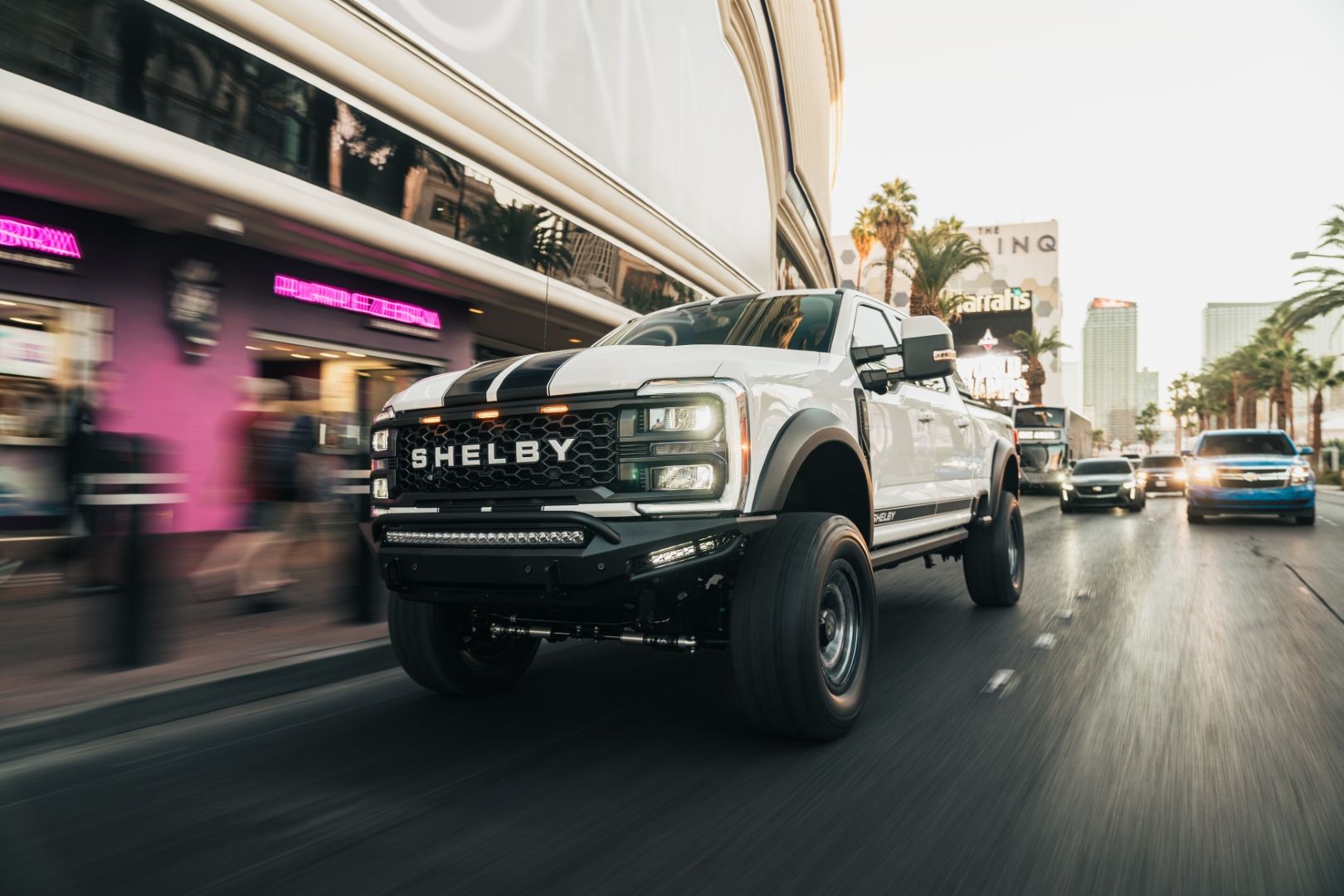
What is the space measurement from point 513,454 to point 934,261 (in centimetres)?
3930

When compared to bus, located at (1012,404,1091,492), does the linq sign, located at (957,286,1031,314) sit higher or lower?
higher

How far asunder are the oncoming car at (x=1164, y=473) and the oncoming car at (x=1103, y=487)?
9.63 meters

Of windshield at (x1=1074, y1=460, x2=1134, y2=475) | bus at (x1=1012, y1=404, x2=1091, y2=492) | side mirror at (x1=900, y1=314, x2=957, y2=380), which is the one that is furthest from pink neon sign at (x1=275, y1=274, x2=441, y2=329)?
bus at (x1=1012, y1=404, x2=1091, y2=492)

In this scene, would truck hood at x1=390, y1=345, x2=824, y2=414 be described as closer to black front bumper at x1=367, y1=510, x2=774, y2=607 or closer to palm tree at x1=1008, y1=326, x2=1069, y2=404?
black front bumper at x1=367, y1=510, x2=774, y2=607

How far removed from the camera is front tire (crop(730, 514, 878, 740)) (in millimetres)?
3533

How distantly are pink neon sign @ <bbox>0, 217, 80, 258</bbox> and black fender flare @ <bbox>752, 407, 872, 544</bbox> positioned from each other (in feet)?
29.7

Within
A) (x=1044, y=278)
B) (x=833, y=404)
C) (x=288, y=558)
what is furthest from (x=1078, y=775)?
(x=1044, y=278)

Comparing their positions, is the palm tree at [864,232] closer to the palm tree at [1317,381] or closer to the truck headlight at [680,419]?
the palm tree at [1317,381]

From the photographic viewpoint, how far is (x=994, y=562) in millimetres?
7117

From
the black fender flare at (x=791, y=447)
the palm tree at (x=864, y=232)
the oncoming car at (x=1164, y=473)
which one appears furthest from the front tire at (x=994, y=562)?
the palm tree at (x=864, y=232)

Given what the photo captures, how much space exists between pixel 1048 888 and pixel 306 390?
6849 mm

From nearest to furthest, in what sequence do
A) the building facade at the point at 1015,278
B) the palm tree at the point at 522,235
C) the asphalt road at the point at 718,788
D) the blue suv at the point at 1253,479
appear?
the asphalt road at the point at 718,788 < the palm tree at the point at 522,235 < the blue suv at the point at 1253,479 < the building facade at the point at 1015,278

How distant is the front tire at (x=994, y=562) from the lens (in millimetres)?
7109

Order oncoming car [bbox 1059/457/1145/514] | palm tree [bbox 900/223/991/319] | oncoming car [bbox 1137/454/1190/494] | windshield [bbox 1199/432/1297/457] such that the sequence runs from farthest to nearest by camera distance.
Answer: palm tree [bbox 900/223/991/319], oncoming car [bbox 1137/454/1190/494], oncoming car [bbox 1059/457/1145/514], windshield [bbox 1199/432/1297/457]
